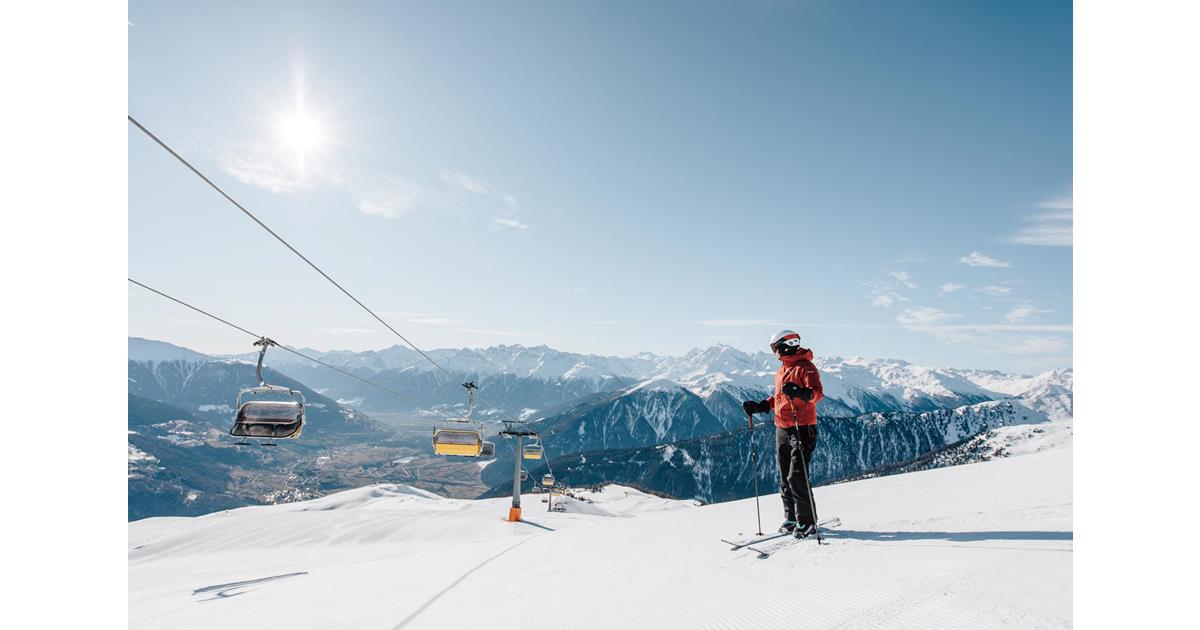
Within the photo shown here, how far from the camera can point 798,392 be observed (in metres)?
6.14

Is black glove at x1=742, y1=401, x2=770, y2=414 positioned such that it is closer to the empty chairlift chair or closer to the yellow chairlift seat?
the yellow chairlift seat

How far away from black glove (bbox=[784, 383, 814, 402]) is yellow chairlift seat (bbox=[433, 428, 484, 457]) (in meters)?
14.7

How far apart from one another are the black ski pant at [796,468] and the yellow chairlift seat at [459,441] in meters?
14.3

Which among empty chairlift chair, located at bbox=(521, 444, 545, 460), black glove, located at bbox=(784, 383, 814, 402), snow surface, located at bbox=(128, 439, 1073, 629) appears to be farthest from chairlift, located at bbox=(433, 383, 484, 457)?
black glove, located at bbox=(784, 383, 814, 402)

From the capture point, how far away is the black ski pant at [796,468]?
5.88m

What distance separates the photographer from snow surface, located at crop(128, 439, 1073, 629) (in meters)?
3.38

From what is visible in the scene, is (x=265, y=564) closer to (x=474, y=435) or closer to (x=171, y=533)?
(x=474, y=435)

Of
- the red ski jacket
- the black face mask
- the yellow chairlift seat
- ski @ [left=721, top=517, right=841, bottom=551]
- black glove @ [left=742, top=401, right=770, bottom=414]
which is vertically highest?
the black face mask

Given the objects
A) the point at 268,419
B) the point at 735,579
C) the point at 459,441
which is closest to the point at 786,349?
the point at 735,579

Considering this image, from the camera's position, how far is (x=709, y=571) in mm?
4984

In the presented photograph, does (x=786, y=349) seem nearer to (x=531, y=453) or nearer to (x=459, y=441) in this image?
(x=459, y=441)
